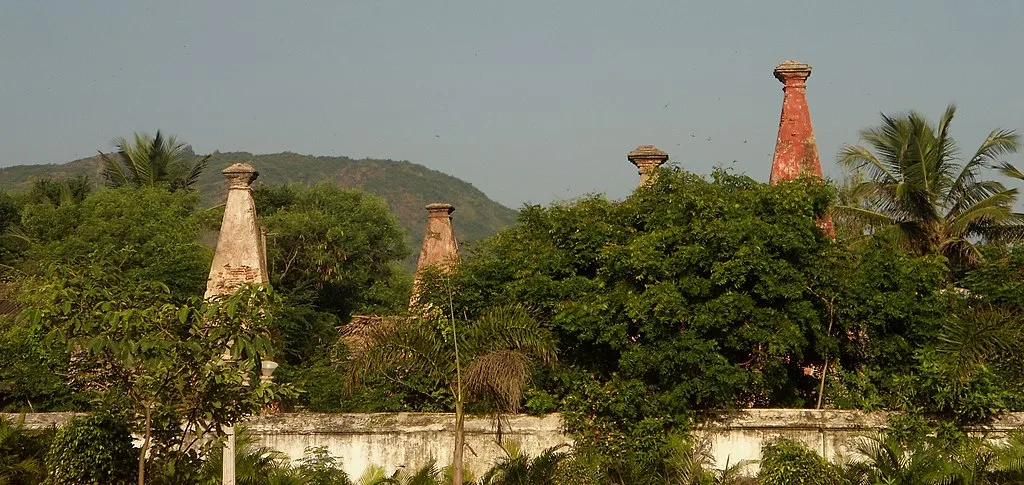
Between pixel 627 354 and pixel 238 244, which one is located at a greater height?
pixel 238 244

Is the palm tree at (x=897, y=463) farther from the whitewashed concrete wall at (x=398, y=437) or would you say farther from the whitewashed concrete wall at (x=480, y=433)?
the whitewashed concrete wall at (x=398, y=437)

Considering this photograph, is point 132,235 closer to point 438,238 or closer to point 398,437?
point 438,238

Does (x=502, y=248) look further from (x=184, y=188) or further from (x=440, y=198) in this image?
(x=440, y=198)

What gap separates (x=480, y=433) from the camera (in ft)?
47.7

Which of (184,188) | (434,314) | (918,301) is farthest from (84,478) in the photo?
(184,188)

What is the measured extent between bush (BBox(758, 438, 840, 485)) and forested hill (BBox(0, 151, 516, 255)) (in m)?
86.3

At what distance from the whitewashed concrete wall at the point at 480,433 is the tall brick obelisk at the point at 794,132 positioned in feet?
16.6

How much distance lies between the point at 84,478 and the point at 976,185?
51.7 feet

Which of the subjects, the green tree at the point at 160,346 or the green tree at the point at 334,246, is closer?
the green tree at the point at 160,346

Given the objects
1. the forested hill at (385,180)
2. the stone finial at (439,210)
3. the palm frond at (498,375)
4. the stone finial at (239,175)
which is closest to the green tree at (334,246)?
the stone finial at (439,210)

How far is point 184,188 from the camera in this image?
3756 centimetres

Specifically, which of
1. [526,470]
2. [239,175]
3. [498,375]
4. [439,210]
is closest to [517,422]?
[526,470]

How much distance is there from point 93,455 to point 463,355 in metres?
4.23

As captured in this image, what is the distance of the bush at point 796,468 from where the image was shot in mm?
13383
